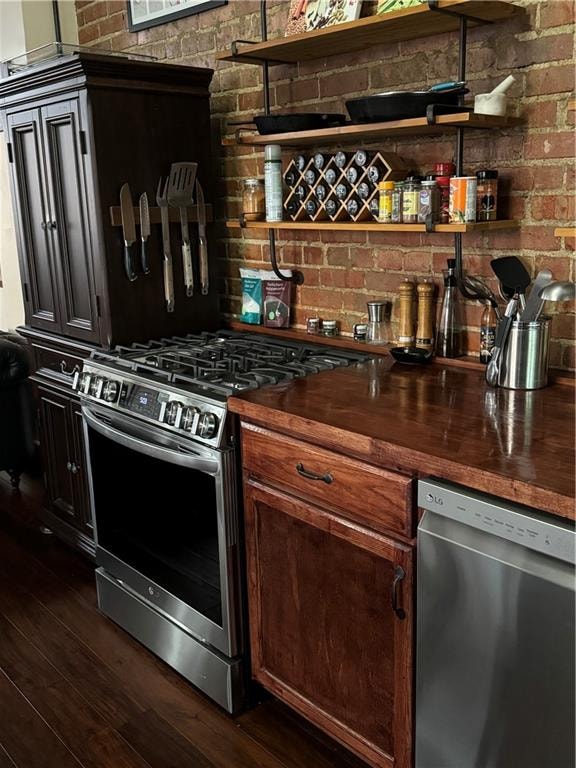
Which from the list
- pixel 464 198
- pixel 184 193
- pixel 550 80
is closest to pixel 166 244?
pixel 184 193

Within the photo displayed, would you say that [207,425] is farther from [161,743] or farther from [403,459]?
[161,743]

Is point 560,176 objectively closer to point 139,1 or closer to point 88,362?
point 88,362

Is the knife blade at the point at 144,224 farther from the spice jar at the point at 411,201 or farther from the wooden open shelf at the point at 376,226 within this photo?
the spice jar at the point at 411,201

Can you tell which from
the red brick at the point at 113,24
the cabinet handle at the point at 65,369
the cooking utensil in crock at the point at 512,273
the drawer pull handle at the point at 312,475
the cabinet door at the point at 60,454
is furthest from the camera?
the red brick at the point at 113,24

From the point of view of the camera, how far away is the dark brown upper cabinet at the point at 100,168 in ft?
8.54

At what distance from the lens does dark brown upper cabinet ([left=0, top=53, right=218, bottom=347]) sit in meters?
2.60

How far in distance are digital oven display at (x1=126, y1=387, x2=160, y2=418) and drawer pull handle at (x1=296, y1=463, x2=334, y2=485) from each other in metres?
0.55

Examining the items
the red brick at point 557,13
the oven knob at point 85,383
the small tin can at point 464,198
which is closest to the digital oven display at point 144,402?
the oven knob at point 85,383

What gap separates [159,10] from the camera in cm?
309

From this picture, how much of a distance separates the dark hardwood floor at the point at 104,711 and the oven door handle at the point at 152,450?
706 millimetres

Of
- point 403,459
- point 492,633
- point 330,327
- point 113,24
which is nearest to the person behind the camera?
point 492,633

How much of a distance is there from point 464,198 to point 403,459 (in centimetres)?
79

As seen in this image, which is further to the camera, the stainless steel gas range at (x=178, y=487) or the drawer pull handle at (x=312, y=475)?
the stainless steel gas range at (x=178, y=487)

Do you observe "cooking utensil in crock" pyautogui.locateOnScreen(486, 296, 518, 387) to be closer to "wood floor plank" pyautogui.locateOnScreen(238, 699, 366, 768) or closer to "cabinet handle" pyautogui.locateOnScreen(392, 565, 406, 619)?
"cabinet handle" pyautogui.locateOnScreen(392, 565, 406, 619)
